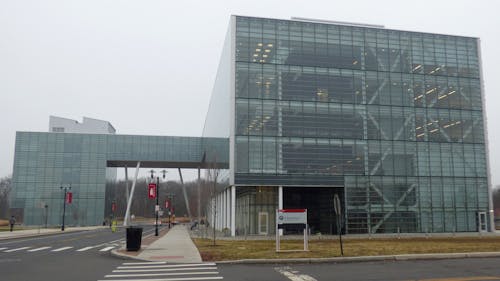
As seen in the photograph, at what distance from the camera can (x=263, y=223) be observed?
1962 inches

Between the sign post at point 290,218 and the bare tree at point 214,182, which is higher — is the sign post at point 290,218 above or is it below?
below

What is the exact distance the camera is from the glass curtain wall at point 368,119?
49188 millimetres

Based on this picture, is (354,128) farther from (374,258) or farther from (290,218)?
(374,258)

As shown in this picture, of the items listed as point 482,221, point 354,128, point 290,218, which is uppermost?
point 354,128

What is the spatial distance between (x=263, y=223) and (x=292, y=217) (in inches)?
1036

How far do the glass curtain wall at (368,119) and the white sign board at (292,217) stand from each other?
24051 mm

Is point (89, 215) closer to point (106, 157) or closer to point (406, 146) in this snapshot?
point (106, 157)

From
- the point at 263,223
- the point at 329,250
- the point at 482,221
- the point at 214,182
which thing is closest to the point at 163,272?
the point at 329,250

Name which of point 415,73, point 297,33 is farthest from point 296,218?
point 415,73

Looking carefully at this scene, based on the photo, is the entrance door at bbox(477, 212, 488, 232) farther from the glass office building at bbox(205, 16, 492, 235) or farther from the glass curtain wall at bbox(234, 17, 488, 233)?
the glass curtain wall at bbox(234, 17, 488, 233)

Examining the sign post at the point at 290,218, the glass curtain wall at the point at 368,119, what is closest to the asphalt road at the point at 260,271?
the sign post at the point at 290,218

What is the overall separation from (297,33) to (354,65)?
24.1 ft

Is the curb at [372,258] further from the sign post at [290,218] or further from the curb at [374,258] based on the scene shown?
the sign post at [290,218]

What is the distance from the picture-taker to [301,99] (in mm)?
50250
